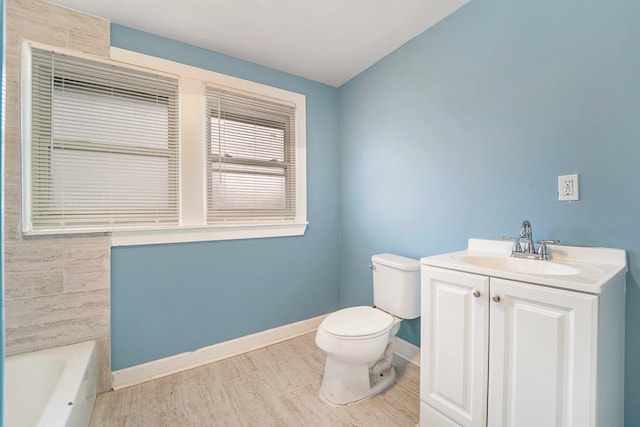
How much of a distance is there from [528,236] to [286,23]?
185 cm

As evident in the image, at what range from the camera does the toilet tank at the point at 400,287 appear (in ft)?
6.06

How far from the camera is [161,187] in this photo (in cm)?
194

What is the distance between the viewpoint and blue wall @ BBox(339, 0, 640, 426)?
1.19 m

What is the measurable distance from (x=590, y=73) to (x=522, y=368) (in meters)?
1.28

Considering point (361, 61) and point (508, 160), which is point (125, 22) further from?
point (508, 160)

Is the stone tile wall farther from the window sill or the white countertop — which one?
the white countertop

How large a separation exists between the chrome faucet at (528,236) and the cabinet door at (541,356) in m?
0.40

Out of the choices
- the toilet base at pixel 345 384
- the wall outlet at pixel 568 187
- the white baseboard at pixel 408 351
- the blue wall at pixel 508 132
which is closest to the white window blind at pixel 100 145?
the toilet base at pixel 345 384

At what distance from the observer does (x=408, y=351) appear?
2090 millimetres

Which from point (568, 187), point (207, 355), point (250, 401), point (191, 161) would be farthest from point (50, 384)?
point (568, 187)

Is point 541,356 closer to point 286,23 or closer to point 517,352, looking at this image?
point 517,352

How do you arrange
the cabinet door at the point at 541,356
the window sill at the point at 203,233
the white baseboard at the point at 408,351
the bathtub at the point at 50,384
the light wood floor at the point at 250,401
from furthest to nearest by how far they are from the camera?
the white baseboard at the point at 408,351 < the window sill at the point at 203,233 < the light wood floor at the point at 250,401 < the bathtub at the point at 50,384 < the cabinet door at the point at 541,356

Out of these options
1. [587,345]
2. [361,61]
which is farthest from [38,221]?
[587,345]

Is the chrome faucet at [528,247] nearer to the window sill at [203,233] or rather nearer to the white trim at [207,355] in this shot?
the window sill at [203,233]
